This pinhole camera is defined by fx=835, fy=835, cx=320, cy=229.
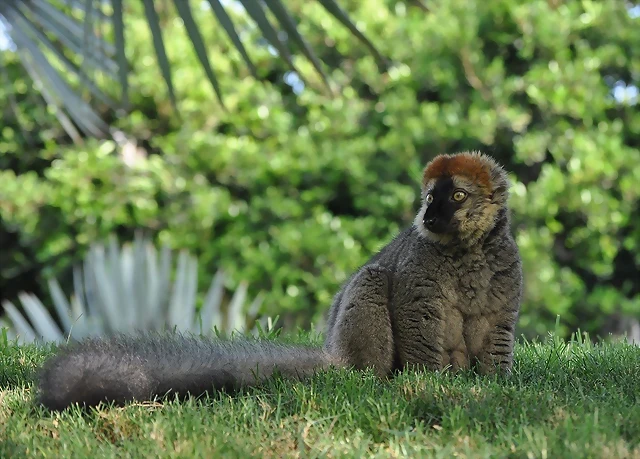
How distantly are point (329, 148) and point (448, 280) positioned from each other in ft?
22.7

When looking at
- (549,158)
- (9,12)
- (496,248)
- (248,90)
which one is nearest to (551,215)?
(549,158)

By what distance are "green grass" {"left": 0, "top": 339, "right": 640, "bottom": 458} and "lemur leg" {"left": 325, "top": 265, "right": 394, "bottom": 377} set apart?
0.79ft

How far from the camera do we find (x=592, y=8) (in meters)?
10.1

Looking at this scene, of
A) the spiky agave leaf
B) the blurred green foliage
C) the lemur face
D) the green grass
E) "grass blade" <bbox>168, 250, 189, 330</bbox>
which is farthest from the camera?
the blurred green foliage

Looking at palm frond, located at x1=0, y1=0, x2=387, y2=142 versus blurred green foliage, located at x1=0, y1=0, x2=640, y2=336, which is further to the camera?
blurred green foliage, located at x1=0, y1=0, x2=640, y2=336

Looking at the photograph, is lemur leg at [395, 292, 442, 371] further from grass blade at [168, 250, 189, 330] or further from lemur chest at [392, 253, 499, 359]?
grass blade at [168, 250, 189, 330]

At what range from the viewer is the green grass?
8.68 feet

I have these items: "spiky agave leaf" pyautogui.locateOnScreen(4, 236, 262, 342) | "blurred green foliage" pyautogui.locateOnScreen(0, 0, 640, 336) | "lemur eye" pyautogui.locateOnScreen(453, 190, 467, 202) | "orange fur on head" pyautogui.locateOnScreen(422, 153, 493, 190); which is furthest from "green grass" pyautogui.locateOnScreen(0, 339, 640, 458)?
"blurred green foliage" pyautogui.locateOnScreen(0, 0, 640, 336)

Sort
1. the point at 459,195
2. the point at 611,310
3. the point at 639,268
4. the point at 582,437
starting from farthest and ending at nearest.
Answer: the point at 639,268, the point at 611,310, the point at 459,195, the point at 582,437

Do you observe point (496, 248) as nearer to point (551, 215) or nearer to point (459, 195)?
point (459, 195)

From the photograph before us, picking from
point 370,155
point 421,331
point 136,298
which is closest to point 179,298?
point 136,298

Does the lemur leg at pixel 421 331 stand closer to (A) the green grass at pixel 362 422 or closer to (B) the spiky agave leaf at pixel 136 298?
(A) the green grass at pixel 362 422

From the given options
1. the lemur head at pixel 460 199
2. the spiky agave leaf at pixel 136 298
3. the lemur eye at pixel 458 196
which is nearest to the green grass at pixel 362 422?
the lemur head at pixel 460 199

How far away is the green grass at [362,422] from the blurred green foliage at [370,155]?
6.55m
